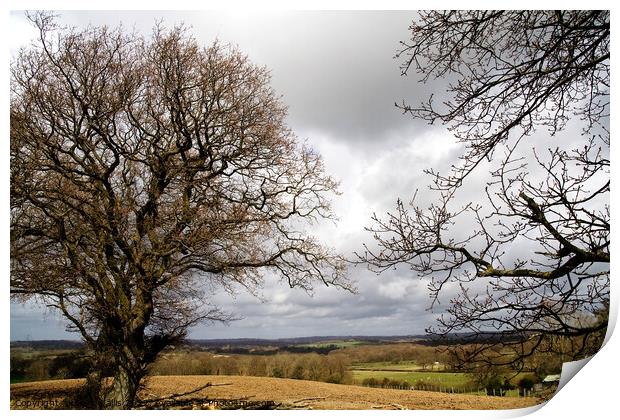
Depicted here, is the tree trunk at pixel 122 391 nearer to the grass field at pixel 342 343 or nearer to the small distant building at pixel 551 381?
the grass field at pixel 342 343

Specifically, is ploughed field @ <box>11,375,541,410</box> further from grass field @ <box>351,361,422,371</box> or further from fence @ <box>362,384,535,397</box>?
grass field @ <box>351,361,422,371</box>

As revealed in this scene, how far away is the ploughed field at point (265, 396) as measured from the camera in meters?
5.54

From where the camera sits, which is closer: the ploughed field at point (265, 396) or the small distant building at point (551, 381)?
the small distant building at point (551, 381)

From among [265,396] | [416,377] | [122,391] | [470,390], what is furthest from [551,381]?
[122,391]

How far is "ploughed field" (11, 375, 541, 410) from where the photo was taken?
554 cm

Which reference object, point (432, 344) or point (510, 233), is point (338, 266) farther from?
point (510, 233)

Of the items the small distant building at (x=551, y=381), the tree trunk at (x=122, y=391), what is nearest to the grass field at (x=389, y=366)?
the small distant building at (x=551, y=381)

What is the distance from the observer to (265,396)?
604 centimetres

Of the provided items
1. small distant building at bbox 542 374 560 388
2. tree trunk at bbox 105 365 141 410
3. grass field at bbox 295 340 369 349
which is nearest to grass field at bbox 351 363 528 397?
grass field at bbox 295 340 369 349

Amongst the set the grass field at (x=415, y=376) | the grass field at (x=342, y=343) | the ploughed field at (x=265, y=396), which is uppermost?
the grass field at (x=342, y=343)

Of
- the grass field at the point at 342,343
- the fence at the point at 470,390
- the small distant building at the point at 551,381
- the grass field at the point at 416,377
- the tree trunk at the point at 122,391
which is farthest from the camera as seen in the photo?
the tree trunk at the point at 122,391

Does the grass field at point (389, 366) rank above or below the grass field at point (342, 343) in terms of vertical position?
below
